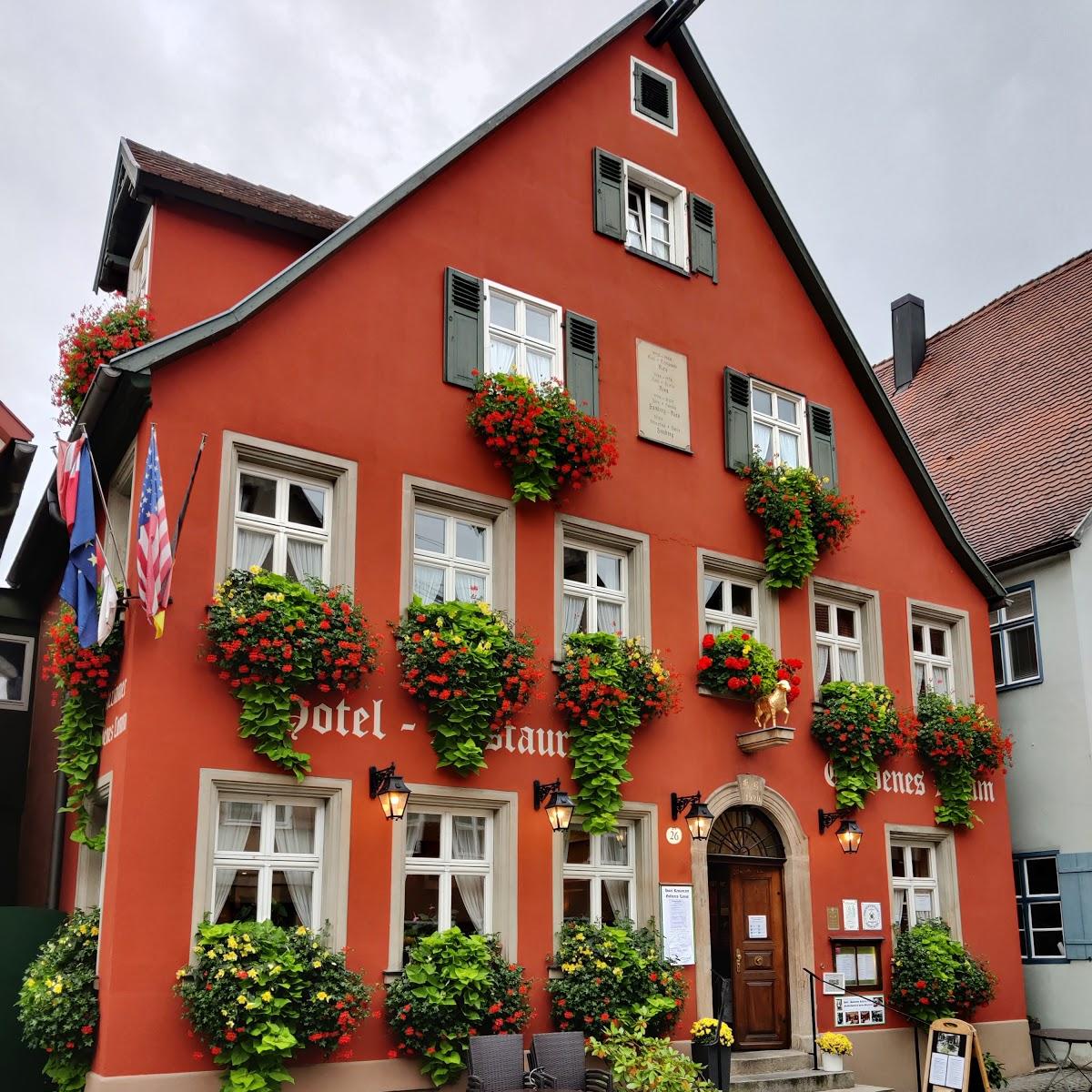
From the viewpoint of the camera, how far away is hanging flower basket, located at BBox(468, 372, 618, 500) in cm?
1300

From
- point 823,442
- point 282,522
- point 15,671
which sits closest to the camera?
point 282,522

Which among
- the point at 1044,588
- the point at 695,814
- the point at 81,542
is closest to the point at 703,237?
the point at 1044,588

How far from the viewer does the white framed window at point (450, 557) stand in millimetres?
12750

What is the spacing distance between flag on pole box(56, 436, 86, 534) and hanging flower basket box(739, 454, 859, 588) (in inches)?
294

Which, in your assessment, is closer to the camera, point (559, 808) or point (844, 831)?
point (559, 808)

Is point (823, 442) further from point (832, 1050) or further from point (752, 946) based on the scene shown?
point (832, 1050)

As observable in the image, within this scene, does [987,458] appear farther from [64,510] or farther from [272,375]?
[64,510]

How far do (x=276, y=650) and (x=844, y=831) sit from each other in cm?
731

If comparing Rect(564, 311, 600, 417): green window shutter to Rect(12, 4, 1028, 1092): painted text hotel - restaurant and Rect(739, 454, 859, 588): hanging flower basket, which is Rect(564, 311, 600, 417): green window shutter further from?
Rect(739, 454, 859, 588): hanging flower basket

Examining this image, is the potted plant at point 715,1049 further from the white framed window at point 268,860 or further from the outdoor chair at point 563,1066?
the white framed window at point 268,860

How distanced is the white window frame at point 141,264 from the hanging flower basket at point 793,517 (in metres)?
6.87

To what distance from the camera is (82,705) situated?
11758 millimetres

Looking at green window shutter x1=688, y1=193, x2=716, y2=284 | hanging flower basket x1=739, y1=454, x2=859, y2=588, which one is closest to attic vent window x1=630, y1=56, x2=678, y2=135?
green window shutter x1=688, y1=193, x2=716, y2=284

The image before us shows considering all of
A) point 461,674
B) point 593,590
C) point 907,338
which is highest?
point 907,338
